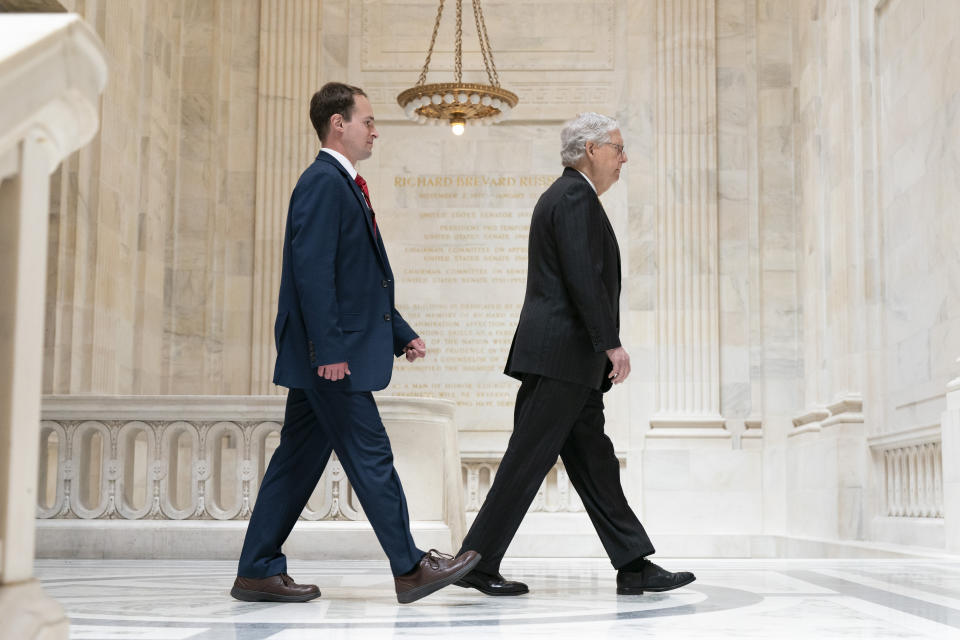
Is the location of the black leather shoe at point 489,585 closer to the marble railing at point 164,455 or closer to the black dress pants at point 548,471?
the black dress pants at point 548,471

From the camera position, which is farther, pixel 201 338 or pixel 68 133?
pixel 201 338

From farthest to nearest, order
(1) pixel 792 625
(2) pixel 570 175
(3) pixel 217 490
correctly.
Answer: (3) pixel 217 490
(2) pixel 570 175
(1) pixel 792 625

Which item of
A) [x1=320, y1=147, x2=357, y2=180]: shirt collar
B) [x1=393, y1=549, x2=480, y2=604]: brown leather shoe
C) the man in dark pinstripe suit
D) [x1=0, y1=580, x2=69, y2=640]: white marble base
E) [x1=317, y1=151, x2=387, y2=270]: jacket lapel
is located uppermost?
[x1=320, y1=147, x2=357, y2=180]: shirt collar

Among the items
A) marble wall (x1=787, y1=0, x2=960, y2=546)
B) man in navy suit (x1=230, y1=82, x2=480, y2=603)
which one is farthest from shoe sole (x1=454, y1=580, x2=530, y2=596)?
marble wall (x1=787, y1=0, x2=960, y2=546)

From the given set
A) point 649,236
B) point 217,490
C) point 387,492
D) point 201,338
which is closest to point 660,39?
point 649,236

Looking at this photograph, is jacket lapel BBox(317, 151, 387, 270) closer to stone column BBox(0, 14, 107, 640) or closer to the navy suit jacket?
the navy suit jacket

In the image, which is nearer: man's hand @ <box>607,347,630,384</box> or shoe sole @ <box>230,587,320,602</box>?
shoe sole @ <box>230,587,320,602</box>

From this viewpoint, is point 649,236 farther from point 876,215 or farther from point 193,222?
point 193,222

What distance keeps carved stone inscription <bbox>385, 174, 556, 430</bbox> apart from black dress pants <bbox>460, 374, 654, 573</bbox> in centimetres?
806

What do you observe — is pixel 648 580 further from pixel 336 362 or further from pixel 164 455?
pixel 164 455

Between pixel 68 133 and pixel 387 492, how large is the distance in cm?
195

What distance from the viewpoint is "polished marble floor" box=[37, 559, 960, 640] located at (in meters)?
3.02

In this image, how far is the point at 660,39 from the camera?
1273 cm

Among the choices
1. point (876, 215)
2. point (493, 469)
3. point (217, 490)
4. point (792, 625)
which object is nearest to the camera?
point (792, 625)
